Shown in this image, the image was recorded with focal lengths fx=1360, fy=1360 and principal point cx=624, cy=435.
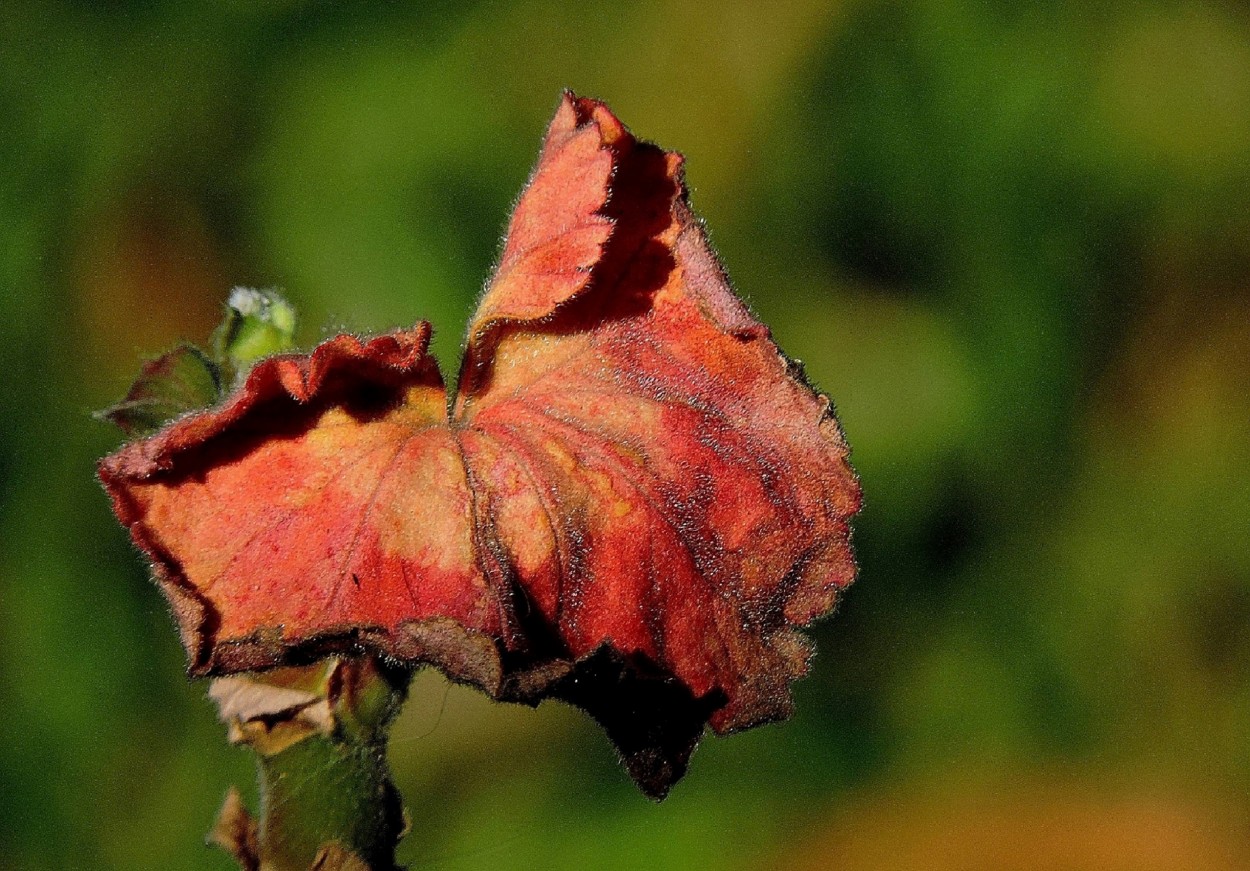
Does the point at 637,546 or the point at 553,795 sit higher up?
the point at 637,546

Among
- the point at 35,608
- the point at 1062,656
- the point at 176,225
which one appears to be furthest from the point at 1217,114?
the point at 35,608

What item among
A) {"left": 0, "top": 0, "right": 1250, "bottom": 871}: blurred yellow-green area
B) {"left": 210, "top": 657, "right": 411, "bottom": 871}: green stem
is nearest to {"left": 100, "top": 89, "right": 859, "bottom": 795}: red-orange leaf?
{"left": 210, "top": 657, "right": 411, "bottom": 871}: green stem

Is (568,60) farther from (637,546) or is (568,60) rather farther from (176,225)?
(637,546)

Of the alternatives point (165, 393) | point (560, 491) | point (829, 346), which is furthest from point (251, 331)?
point (829, 346)

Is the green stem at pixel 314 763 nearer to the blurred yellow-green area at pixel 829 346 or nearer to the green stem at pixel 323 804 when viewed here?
the green stem at pixel 323 804

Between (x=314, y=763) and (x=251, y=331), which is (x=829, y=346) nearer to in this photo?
(x=251, y=331)

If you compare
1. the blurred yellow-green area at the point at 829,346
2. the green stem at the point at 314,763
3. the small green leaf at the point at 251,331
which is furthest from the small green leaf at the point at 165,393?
the blurred yellow-green area at the point at 829,346
